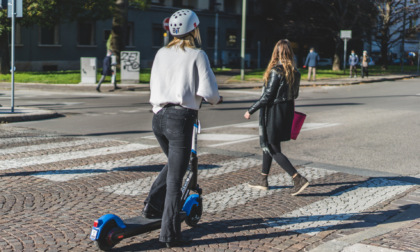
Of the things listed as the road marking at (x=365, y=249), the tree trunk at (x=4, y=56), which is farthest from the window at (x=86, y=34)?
the road marking at (x=365, y=249)

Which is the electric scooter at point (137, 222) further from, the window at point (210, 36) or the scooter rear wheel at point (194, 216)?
the window at point (210, 36)

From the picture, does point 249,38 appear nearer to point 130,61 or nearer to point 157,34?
point 157,34

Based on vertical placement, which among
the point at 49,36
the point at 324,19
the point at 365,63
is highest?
the point at 324,19

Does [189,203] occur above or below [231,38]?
below

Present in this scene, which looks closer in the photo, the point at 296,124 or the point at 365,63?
the point at 296,124

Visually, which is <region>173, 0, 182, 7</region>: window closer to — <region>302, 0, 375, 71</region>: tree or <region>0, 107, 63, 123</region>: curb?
<region>302, 0, 375, 71</region>: tree

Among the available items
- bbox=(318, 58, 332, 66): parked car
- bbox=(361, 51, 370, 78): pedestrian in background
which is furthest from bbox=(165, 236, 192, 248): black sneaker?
bbox=(318, 58, 332, 66): parked car

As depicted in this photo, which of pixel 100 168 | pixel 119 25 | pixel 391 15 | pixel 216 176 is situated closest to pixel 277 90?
pixel 216 176

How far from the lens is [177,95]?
421 cm

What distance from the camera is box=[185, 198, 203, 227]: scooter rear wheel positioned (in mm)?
4965

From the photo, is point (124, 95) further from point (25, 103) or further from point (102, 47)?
point (102, 47)

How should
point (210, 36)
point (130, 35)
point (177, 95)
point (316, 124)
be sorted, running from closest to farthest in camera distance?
point (177, 95), point (316, 124), point (130, 35), point (210, 36)

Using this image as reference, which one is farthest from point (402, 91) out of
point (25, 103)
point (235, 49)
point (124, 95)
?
point (235, 49)

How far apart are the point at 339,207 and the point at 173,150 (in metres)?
2.38
